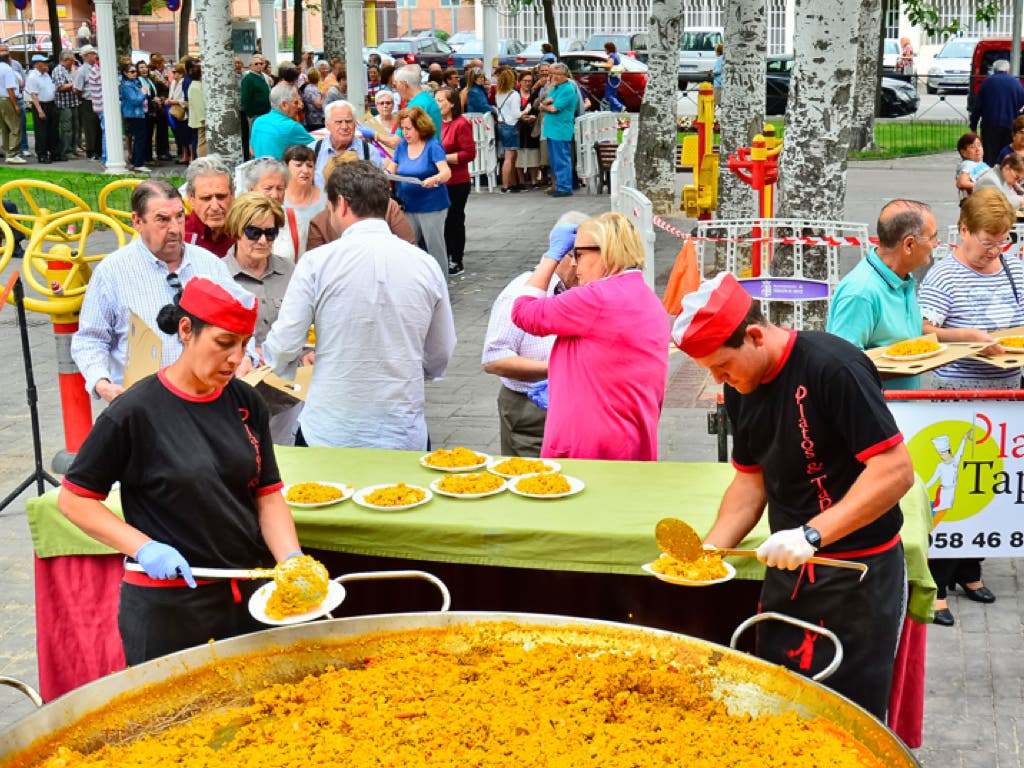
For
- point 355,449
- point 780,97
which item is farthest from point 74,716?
point 780,97

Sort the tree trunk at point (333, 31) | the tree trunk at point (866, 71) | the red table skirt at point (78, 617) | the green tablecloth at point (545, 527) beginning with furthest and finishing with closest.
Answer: the tree trunk at point (333, 31), the tree trunk at point (866, 71), the red table skirt at point (78, 617), the green tablecloth at point (545, 527)

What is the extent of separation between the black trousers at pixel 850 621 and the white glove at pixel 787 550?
11.3 inches

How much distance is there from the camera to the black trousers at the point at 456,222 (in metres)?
14.0

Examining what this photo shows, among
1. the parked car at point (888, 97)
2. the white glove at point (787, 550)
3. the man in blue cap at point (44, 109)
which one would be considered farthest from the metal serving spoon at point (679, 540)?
the parked car at point (888, 97)

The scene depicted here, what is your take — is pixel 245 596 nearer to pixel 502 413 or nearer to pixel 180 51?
pixel 502 413

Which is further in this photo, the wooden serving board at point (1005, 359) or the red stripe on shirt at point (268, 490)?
the wooden serving board at point (1005, 359)

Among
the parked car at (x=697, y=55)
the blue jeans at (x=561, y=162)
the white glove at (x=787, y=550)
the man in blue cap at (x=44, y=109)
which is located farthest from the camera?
the parked car at (x=697, y=55)

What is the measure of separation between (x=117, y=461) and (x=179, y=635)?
577mm

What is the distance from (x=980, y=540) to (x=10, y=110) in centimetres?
2227

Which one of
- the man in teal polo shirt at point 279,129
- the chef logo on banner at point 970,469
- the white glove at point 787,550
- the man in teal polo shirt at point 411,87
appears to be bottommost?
the chef logo on banner at point 970,469

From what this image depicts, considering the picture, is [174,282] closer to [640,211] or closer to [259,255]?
[259,255]

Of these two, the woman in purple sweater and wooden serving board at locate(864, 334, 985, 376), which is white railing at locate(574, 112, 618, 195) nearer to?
wooden serving board at locate(864, 334, 985, 376)

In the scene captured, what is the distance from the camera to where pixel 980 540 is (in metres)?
6.07

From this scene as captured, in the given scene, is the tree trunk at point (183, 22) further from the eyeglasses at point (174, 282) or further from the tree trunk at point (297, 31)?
the eyeglasses at point (174, 282)
